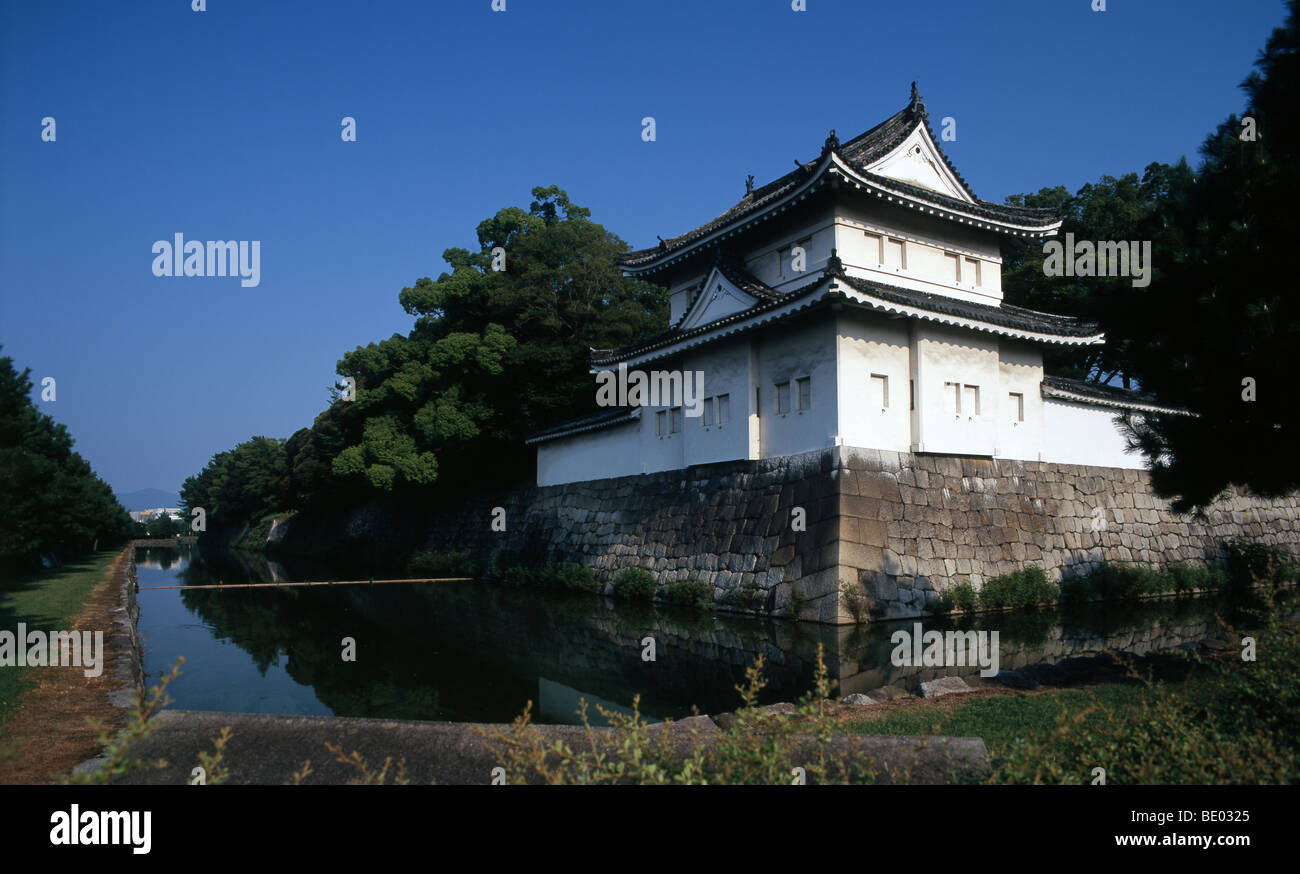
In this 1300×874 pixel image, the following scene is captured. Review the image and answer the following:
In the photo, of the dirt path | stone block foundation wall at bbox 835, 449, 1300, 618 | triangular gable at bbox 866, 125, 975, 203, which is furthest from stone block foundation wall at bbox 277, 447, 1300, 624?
the dirt path

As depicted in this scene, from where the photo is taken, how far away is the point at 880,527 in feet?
50.8

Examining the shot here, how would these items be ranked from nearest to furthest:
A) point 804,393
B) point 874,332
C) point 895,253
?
point 874,332, point 804,393, point 895,253

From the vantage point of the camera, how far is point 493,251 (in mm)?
33375

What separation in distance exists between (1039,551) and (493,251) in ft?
80.5

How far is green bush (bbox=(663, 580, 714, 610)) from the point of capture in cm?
1744

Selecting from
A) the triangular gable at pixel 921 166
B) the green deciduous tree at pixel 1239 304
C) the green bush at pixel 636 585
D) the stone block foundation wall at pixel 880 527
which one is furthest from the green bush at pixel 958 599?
the triangular gable at pixel 921 166

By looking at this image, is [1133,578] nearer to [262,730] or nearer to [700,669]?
[700,669]

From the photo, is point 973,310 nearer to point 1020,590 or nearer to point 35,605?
point 1020,590

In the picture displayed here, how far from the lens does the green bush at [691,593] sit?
17438 millimetres

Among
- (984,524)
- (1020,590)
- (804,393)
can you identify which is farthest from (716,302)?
(1020,590)

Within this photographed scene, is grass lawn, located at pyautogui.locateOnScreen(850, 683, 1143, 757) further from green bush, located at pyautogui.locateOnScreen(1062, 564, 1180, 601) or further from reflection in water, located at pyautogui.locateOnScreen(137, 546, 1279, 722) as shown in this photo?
green bush, located at pyautogui.locateOnScreen(1062, 564, 1180, 601)

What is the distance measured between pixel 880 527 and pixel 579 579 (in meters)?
9.56

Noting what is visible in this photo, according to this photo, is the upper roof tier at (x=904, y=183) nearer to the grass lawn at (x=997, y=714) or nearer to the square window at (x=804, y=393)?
the square window at (x=804, y=393)

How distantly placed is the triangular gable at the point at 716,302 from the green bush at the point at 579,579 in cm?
736
